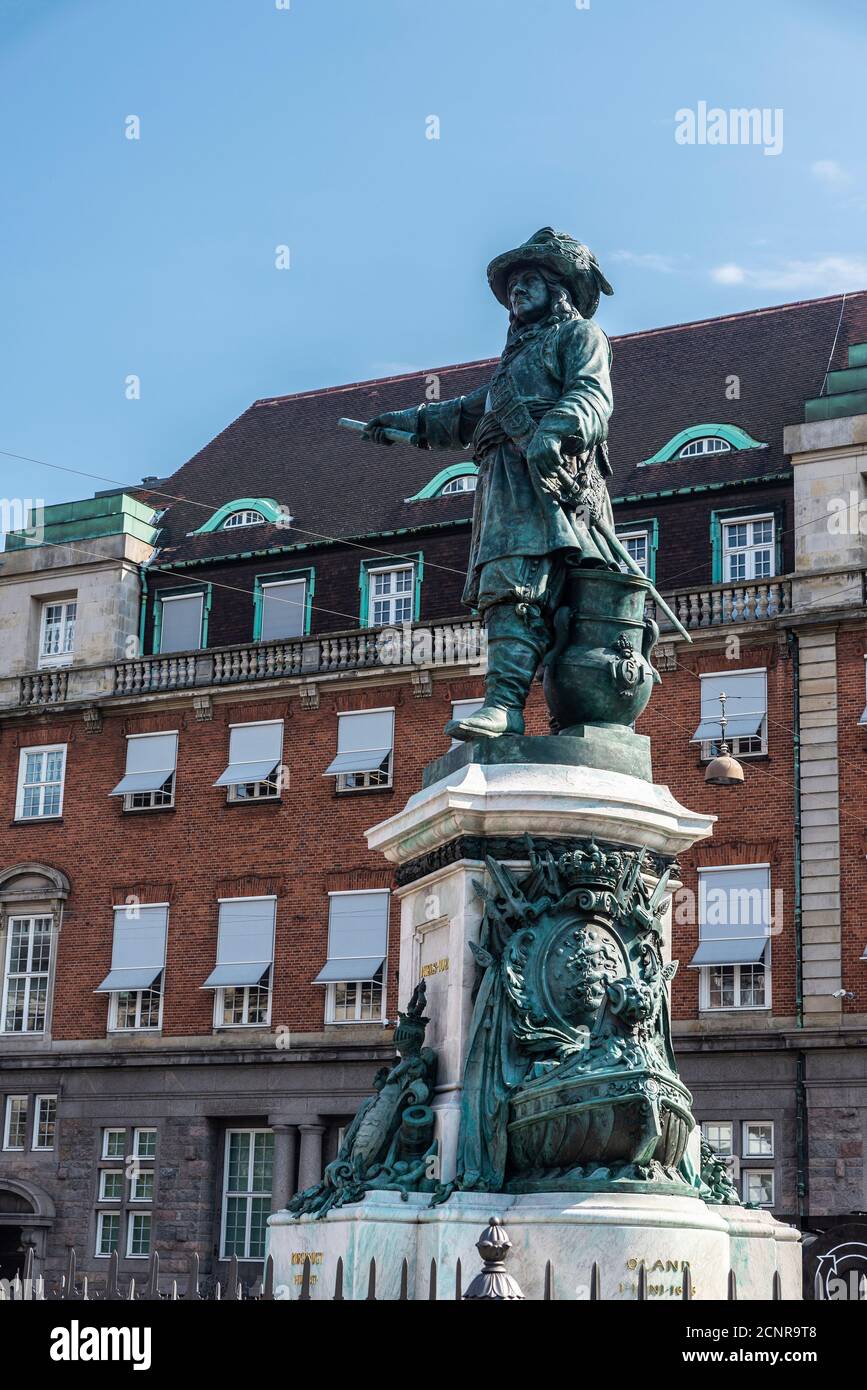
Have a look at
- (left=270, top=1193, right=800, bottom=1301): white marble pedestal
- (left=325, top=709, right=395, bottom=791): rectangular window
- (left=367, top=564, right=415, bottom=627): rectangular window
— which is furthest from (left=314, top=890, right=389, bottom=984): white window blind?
A: (left=270, top=1193, right=800, bottom=1301): white marble pedestal

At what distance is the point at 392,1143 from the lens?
8.74 meters

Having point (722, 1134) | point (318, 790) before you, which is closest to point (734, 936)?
point (722, 1134)

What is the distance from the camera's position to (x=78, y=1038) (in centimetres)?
3728

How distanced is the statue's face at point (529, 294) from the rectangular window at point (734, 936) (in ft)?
73.5

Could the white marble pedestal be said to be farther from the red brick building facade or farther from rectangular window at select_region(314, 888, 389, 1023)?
rectangular window at select_region(314, 888, 389, 1023)

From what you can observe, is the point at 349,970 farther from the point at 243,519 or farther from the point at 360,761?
the point at 243,519

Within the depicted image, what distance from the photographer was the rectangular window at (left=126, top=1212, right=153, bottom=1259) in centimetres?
3559

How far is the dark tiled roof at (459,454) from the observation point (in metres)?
36.9

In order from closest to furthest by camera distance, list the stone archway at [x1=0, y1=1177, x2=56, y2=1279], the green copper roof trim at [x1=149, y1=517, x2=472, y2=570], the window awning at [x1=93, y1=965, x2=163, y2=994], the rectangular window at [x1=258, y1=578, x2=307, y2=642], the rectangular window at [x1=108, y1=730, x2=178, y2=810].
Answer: the stone archway at [x1=0, y1=1177, x2=56, y2=1279] → the window awning at [x1=93, y1=965, x2=163, y2=994] → the green copper roof trim at [x1=149, y1=517, x2=472, y2=570] → the rectangular window at [x1=108, y1=730, x2=178, y2=810] → the rectangular window at [x1=258, y1=578, x2=307, y2=642]

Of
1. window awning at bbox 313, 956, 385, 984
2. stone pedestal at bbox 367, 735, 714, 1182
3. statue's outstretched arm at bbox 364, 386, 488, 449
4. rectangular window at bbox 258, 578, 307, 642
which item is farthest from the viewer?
rectangular window at bbox 258, 578, 307, 642

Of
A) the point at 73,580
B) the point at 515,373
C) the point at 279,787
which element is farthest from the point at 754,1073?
the point at 515,373

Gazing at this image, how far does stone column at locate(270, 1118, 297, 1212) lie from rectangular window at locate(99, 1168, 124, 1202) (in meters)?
3.30

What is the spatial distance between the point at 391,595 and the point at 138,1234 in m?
12.9

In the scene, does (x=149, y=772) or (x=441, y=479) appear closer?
(x=149, y=772)
